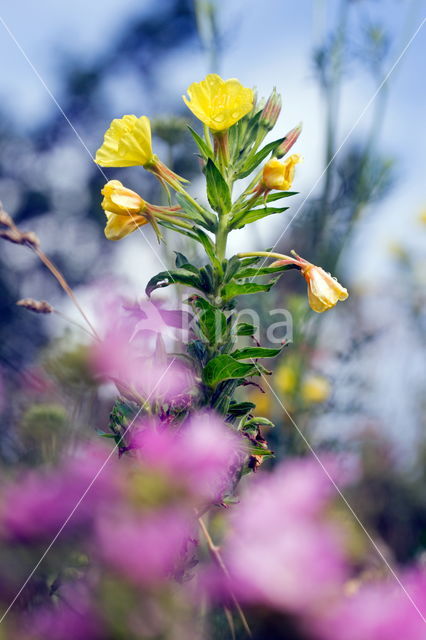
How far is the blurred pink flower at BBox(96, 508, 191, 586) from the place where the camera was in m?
0.30

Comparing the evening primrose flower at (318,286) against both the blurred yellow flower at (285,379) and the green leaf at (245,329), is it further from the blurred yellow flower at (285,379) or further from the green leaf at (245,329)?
the blurred yellow flower at (285,379)

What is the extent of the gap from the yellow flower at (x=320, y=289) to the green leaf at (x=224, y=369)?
0.41 ft

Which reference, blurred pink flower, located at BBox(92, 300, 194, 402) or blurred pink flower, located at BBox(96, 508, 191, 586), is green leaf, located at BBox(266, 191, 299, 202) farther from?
blurred pink flower, located at BBox(96, 508, 191, 586)

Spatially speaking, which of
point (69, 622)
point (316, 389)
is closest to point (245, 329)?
point (69, 622)

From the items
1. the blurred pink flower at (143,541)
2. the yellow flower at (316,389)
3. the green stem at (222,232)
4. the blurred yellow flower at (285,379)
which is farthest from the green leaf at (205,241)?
the yellow flower at (316,389)

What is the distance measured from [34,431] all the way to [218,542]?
28cm

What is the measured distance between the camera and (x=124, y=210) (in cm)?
55

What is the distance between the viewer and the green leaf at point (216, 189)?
0.50m

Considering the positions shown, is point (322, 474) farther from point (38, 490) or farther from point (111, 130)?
point (111, 130)

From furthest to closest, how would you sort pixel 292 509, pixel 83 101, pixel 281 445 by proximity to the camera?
pixel 83 101
pixel 281 445
pixel 292 509

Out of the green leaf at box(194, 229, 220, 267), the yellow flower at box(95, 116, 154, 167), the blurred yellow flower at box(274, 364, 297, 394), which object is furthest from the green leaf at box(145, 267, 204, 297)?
the blurred yellow flower at box(274, 364, 297, 394)

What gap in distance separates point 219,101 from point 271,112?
70 millimetres

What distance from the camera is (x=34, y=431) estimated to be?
2.49 ft

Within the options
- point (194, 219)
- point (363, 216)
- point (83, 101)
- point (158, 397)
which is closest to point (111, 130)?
point (194, 219)
